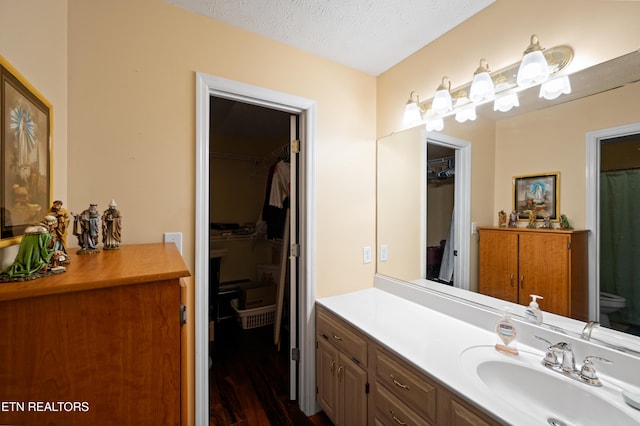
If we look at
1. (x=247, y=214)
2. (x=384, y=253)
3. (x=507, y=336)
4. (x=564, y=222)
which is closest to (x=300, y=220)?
(x=384, y=253)

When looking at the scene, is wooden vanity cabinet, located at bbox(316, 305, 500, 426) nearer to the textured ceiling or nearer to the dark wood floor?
the dark wood floor

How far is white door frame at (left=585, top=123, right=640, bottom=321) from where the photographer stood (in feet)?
3.43

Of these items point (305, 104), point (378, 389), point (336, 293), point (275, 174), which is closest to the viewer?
point (378, 389)

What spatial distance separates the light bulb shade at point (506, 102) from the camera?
1.25 metres

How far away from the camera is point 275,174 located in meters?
2.75

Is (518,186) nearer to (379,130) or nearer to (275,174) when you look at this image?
(379,130)

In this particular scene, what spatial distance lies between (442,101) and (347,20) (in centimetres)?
70

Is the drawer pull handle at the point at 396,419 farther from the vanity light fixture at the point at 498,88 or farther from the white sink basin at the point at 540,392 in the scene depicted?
the vanity light fixture at the point at 498,88

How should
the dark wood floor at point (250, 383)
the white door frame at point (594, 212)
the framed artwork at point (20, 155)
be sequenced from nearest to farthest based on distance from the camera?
the framed artwork at point (20, 155) → the white door frame at point (594, 212) → the dark wood floor at point (250, 383)

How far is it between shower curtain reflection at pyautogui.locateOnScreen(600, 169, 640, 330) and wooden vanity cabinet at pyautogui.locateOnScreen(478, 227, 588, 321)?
7 centimetres

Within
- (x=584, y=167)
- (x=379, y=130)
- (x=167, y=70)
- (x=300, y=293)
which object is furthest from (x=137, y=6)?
(x=584, y=167)

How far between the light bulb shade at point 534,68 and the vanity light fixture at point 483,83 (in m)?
0.14

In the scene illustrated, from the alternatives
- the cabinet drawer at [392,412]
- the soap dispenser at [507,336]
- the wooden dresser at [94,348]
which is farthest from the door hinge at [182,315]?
the soap dispenser at [507,336]

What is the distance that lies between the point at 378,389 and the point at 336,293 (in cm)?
69
